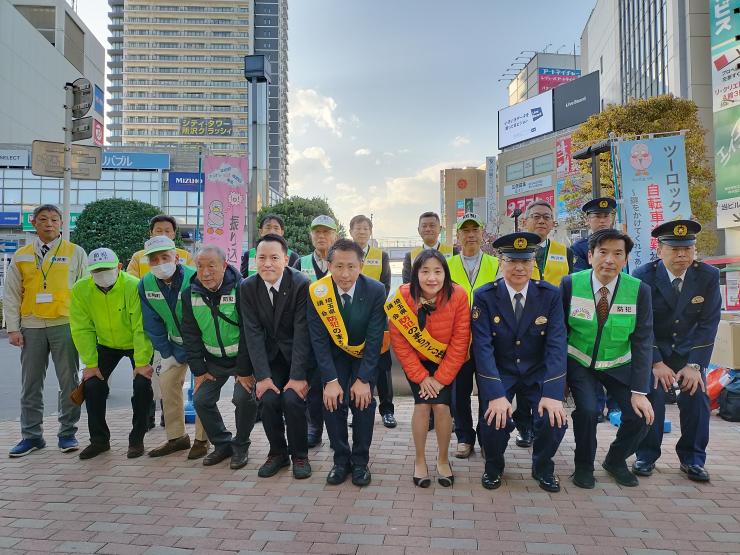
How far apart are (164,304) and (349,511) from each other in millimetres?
2327

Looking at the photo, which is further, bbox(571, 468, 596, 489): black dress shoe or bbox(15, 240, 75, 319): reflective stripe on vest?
bbox(15, 240, 75, 319): reflective stripe on vest

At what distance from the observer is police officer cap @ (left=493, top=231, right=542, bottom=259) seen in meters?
3.77

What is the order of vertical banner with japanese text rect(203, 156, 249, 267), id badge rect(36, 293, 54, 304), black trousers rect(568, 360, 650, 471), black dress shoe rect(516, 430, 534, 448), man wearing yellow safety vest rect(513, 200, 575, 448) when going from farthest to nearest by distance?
vertical banner with japanese text rect(203, 156, 249, 267)
man wearing yellow safety vest rect(513, 200, 575, 448)
id badge rect(36, 293, 54, 304)
black dress shoe rect(516, 430, 534, 448)
black trousers rect(568, 360, 650, 471)

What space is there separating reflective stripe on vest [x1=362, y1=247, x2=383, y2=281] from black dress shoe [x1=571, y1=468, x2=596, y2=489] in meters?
2.70

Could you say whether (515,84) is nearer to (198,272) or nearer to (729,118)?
(729,118)

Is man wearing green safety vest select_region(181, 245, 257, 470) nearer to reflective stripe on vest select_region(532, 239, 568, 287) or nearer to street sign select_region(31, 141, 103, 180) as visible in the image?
reflective stripe on vest select_region(532, 239, 568, 287)

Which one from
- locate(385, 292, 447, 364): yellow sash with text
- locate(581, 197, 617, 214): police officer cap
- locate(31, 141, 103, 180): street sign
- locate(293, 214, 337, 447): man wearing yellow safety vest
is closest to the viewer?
locate(385, 292, 447, 364): yellow sash with text

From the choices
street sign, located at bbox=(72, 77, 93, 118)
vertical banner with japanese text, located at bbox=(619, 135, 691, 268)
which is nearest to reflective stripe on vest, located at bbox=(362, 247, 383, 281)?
vertical banner with japanese text, located at bbox=(619, 135, 691, 268)

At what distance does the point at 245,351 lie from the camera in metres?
4.27

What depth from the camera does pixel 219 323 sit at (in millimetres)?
4262

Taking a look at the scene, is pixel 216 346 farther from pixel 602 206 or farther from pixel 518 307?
pixel 602 206

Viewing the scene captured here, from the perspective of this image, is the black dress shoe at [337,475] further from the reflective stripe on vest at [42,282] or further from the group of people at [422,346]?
the reflective stripe on vest at [42,282]

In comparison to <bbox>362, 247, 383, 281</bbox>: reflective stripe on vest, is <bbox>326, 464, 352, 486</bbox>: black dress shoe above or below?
below

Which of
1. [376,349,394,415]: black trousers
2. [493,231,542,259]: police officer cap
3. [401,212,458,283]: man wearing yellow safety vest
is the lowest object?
[376,349,394,415]: black trousers
